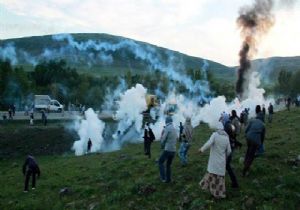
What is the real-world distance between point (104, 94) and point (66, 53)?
9485cm

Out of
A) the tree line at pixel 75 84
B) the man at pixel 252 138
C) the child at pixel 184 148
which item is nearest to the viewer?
the man at pixel 252 138

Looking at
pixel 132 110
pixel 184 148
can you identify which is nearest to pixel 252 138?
pixel 184 148

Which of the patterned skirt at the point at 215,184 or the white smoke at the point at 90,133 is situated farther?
the white smoke at the point at 90,133

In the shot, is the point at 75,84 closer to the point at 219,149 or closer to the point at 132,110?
the point at 132,110

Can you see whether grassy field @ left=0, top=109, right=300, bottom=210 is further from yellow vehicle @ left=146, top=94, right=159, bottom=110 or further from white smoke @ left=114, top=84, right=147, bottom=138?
yellow vehicle @ left=146, top=94, right=159, bottom=110

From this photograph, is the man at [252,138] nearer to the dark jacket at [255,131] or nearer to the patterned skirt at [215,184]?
the dark jacket at [255,131]

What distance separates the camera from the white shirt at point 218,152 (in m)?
14.2

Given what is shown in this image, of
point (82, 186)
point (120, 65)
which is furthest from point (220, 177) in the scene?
point (120, 65)

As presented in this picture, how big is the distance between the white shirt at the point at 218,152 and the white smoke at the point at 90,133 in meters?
37.1

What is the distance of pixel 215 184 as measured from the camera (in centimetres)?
1452

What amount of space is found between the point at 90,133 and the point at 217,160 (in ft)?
136

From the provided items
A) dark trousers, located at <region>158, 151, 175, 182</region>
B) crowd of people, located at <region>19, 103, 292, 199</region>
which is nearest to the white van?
crowd of people, located at <region>19, 103, 292, 199</region>

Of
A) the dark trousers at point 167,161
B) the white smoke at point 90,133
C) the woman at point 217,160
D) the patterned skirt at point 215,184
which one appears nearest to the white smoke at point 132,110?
the white smoke at point 90,133

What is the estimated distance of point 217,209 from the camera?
46.7 ft
